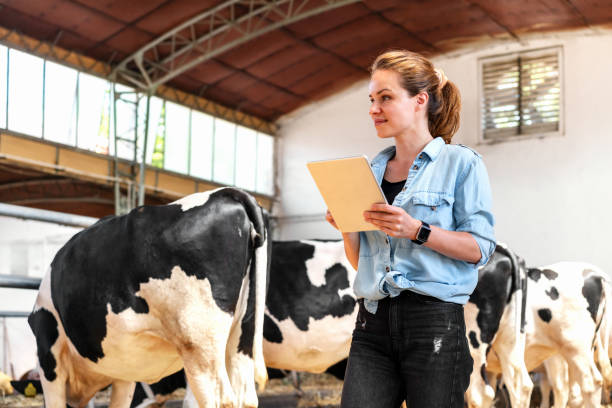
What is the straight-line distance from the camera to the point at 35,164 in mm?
17547

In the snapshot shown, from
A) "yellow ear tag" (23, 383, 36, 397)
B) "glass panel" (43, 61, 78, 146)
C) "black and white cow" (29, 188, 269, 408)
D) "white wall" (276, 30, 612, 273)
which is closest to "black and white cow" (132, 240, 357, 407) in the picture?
"yellow ear tag" (23, 383, 36, 397)

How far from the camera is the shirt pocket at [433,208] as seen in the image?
96.3 inches

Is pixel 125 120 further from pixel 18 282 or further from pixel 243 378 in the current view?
pixel 243 378

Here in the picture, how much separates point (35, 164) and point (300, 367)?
13.1 meters

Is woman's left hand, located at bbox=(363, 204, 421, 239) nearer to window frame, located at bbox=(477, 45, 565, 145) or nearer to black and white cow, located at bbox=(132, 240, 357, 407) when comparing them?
black and white cow, located at bbox=(132, 240, 357, 407)

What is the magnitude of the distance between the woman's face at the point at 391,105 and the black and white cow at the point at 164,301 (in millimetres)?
1970

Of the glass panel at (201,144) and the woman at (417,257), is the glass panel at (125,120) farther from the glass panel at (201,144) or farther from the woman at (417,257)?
the woman at (417,257)

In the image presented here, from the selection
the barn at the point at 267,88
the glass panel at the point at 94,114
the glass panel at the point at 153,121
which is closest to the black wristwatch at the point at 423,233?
the barn at the point at 267,88

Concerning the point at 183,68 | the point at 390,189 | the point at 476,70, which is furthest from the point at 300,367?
the point at 476,70

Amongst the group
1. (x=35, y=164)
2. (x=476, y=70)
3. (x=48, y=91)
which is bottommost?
(x=35, y=164)

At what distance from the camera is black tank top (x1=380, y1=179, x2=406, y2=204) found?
2613 millimetres

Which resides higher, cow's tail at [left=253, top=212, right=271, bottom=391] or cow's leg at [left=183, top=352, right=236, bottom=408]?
cow's tail at [left=253, top=212, right=271, bottom=391]

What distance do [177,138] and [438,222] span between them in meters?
19.9

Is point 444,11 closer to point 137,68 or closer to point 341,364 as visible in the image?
point 137,68
